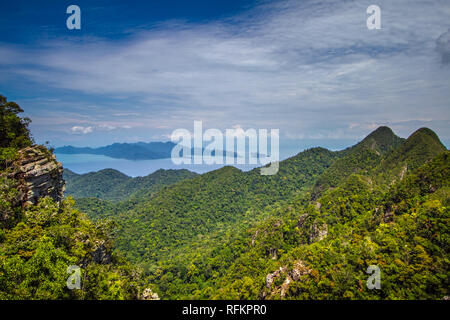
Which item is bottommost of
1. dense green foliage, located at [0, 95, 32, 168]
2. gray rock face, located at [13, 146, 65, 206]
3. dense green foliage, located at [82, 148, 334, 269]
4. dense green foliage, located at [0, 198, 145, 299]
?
dense green foliage, located at [82, 148, 334, 269]

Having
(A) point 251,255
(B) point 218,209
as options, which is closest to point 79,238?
(A) point 251,255

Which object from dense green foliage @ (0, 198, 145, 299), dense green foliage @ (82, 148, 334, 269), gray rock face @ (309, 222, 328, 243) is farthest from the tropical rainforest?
dense green foliage @ (82, 148, 334, 269)

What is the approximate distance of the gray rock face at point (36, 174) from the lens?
23469 mm

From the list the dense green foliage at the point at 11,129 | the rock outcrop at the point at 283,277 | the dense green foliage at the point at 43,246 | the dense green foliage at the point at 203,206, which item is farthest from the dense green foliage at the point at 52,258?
the dense green foliage at the point at 203,206

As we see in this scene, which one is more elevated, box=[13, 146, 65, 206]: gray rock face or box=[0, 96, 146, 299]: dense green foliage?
box=[13, 146, 65, 206]: gray rock face

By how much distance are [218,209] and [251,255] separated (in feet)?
205

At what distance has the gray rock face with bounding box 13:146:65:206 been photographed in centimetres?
2347

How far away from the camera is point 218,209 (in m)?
113

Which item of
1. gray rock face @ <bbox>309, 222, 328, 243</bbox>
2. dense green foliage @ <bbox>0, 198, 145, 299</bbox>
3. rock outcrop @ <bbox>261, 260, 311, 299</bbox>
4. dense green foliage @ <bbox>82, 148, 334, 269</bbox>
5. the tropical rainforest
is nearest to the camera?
dense green foliage @ <bbox>0, 198, 145, 299</bbox>

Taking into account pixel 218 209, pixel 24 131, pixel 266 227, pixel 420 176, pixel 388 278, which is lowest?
pixel 218 209

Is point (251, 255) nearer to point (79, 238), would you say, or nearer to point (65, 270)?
point (79, 238)

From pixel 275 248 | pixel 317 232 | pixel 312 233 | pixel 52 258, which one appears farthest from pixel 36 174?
pixel 312 233

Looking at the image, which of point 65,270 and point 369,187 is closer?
point 65,270

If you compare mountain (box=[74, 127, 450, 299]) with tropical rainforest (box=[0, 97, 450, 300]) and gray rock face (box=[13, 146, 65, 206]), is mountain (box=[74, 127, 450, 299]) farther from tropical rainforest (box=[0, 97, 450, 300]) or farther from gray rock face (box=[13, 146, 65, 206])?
gray rock face (box=[13, 146, 65, 206])
